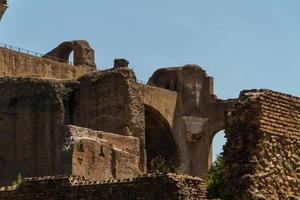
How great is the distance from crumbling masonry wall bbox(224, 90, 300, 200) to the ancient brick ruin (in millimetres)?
14

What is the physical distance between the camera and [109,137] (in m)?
39.8

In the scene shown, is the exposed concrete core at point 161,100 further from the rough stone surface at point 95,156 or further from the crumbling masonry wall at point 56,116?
the rough stone surface at point 95,156

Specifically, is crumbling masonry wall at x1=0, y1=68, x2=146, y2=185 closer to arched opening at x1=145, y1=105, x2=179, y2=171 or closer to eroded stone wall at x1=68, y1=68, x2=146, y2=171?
eroded stone wall at x1=68, y1=68, x2=146, y2=171

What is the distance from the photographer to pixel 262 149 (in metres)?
14.5

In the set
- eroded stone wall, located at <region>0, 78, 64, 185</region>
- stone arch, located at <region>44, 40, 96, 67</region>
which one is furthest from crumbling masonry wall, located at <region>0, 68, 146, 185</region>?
stone arch, located at <region>44, 40, 96, 67</region>

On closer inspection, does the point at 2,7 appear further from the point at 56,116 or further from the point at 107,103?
the point at 56,116

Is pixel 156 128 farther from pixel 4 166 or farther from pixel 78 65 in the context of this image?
pixel 4 166

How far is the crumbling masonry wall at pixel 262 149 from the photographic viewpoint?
14336 millimetres

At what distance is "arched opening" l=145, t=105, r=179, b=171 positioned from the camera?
56375mm

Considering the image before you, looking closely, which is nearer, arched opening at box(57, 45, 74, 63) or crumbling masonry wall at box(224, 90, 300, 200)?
crumbling masonry wall at box(224, 90, 300, 200)

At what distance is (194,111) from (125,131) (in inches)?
629

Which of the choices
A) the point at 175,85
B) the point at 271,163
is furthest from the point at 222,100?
the point at 271,163

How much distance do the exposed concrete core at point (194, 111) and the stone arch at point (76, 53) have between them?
4076 millimetres

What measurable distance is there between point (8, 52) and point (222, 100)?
45.4ft
